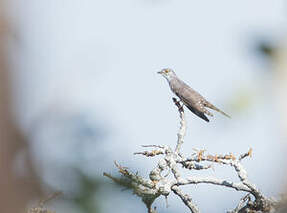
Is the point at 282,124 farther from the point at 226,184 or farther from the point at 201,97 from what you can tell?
the point at 201,97

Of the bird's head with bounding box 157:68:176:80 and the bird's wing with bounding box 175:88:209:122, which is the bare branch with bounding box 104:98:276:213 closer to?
the bird's wing with bounding box 175:88:209:122

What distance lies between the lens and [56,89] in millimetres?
2111

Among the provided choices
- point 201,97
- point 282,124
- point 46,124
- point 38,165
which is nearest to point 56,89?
point 46,124

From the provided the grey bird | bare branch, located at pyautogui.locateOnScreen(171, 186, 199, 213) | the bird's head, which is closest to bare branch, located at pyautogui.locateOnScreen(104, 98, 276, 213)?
bare branch, located at pyautogui.locateOnScreen(171, 186, 199, 213)

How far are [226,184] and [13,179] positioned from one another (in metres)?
3.85

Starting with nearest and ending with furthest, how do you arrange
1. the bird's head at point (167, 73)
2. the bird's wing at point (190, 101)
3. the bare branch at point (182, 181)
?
the bare branch at point (182, 181) → the bird's wing at point (190, 101) → the bird's head at point (167, 73)

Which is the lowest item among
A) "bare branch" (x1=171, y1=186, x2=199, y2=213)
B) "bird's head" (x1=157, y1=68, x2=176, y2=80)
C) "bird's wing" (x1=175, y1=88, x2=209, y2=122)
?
"bare branch" (x1=171, y1=186, x2=199, y2=213)

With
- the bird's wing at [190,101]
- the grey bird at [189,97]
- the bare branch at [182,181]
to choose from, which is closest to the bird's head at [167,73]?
the grey bird at [189,97]

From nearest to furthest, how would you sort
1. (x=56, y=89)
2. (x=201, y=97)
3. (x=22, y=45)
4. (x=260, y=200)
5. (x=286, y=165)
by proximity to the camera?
(x=286, y=165) < (x=22, y=45) < (x=56, y=89) < (x=260, y=200) < (x=201, y=97)

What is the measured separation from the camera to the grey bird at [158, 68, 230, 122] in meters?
8.69

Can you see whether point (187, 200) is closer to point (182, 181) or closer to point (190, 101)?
point (182, 181)

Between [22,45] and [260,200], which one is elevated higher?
[22,45]

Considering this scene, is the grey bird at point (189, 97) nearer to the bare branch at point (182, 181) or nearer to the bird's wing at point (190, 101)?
the bird's wing at point (190, 101)

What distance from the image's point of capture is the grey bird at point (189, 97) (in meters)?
8.69
